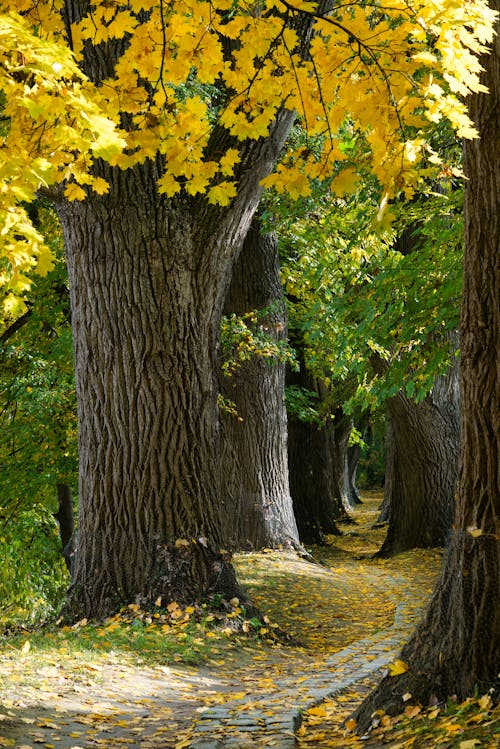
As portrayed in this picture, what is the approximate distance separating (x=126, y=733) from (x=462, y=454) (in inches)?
105

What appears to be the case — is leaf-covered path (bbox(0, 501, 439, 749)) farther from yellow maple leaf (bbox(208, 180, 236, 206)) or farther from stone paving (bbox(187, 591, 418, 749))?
yellow maple leaf (bbox(208, 180, 236, 206))

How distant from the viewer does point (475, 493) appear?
449 centimetres

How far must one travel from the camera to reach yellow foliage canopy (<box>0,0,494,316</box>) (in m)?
3.71

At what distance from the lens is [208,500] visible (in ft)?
A: 26.9

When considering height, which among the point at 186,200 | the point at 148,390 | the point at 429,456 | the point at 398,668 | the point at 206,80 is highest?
the point at 186,200

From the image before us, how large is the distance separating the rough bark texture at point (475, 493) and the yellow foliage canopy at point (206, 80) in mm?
297

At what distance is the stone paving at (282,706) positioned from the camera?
482 centimetres

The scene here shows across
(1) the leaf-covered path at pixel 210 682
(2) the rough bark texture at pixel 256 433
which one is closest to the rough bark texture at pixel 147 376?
(1) the leaf-covered path at pixel 210 682

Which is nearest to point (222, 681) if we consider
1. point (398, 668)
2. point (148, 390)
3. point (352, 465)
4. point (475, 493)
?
point (398, 668)

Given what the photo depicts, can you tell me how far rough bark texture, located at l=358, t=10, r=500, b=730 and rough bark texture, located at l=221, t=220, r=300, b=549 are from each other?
812 centimetres

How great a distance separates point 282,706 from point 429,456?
10072mm

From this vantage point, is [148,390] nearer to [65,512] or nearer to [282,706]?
[282,706]

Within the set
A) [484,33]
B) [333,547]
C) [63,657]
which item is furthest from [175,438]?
[333,547]

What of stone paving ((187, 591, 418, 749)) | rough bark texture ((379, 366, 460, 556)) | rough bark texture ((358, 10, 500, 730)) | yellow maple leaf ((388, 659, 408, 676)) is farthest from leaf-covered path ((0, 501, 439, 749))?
rough bark texture ((379, 366, 460, 556))
